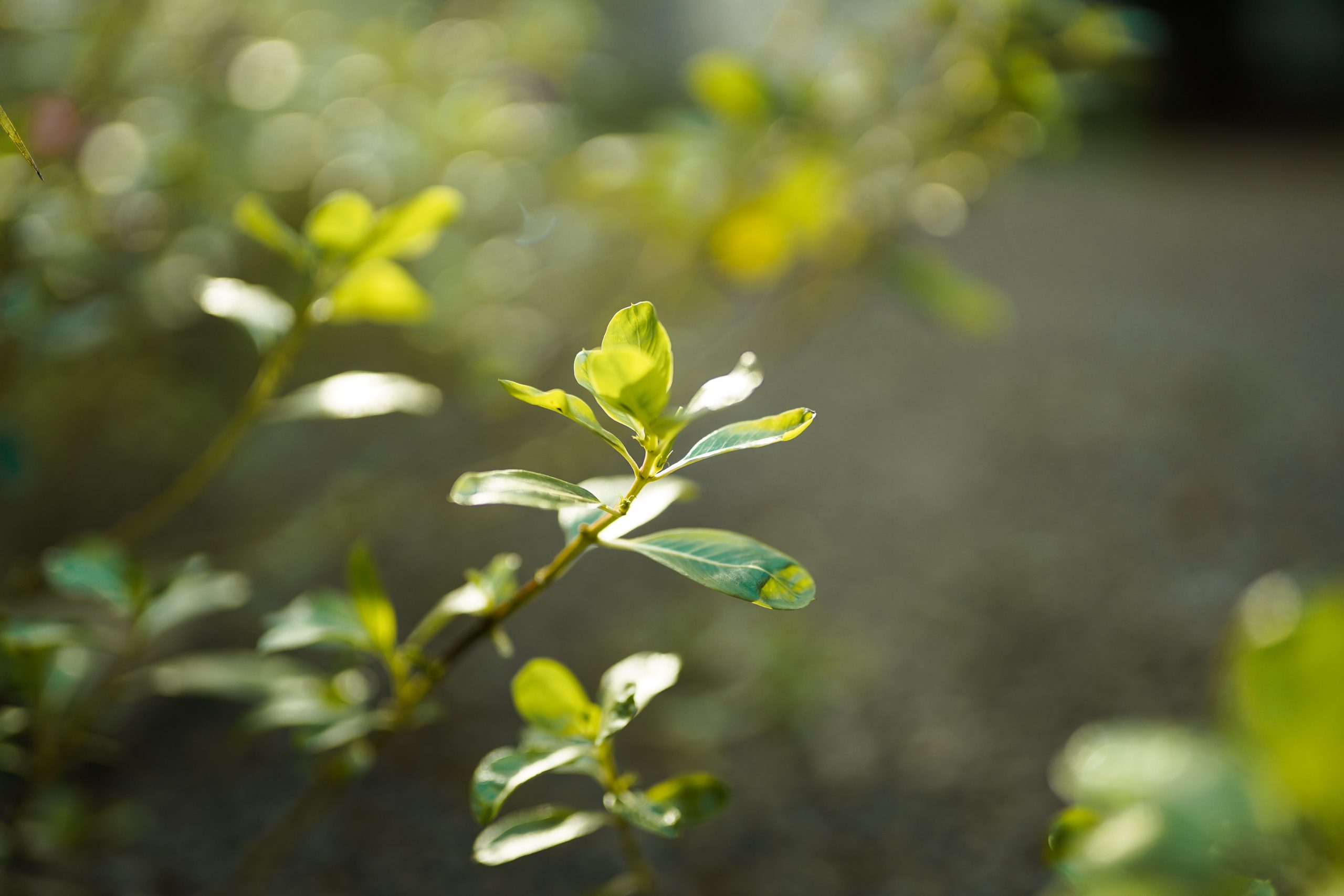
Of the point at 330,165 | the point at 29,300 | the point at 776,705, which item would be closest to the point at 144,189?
the point at 330,165

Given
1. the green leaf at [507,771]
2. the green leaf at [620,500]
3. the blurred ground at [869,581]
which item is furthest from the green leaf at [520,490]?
the blurred ground at [869,581]

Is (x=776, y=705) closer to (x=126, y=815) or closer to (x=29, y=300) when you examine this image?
(x=126, y=815)

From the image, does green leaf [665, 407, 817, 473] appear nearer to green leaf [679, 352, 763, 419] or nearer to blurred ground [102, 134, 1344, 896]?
green leaf [679, 352, 763, 419]

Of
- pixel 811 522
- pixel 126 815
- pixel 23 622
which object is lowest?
pixel 811 522

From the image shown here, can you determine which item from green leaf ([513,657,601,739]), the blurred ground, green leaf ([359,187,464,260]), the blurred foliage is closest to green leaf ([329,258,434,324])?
green leaf ([359,187,464,260])

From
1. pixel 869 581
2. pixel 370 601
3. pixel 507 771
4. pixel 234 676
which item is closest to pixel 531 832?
pixel 507 771

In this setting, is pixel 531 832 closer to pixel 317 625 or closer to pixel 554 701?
pixel 554 701

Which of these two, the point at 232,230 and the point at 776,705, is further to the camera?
the point at 776,705
